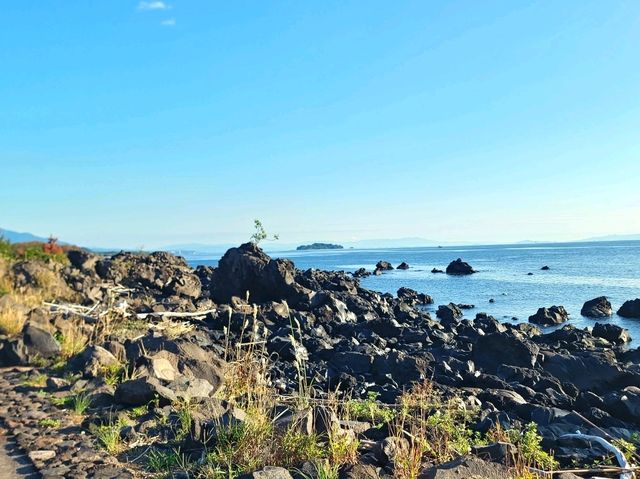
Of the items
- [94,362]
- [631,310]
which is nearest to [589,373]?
[94,362]

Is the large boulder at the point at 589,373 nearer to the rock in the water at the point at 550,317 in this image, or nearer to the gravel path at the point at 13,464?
the gravel path at the point at 13,464

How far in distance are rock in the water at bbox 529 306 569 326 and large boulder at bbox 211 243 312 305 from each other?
1308cm

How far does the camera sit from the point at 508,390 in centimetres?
1309

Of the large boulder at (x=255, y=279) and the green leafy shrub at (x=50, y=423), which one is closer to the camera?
the green leafy shrub at (x=50, y=423)

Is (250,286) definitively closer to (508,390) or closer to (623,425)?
(508,390)

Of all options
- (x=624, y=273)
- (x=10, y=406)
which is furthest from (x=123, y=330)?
(x=624, y=273)

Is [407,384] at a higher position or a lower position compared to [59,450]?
lower

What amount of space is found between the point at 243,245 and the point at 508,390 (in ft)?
76.2

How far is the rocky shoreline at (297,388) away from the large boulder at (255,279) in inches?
143

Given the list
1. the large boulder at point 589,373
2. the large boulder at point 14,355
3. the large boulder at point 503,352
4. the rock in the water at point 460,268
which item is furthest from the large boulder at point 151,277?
the rock in the water at point 460,268

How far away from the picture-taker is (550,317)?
31234 millimetres

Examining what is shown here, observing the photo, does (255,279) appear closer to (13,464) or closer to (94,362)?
(94,362)

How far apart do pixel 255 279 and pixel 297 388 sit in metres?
17.8

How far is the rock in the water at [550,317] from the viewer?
1223 inches
